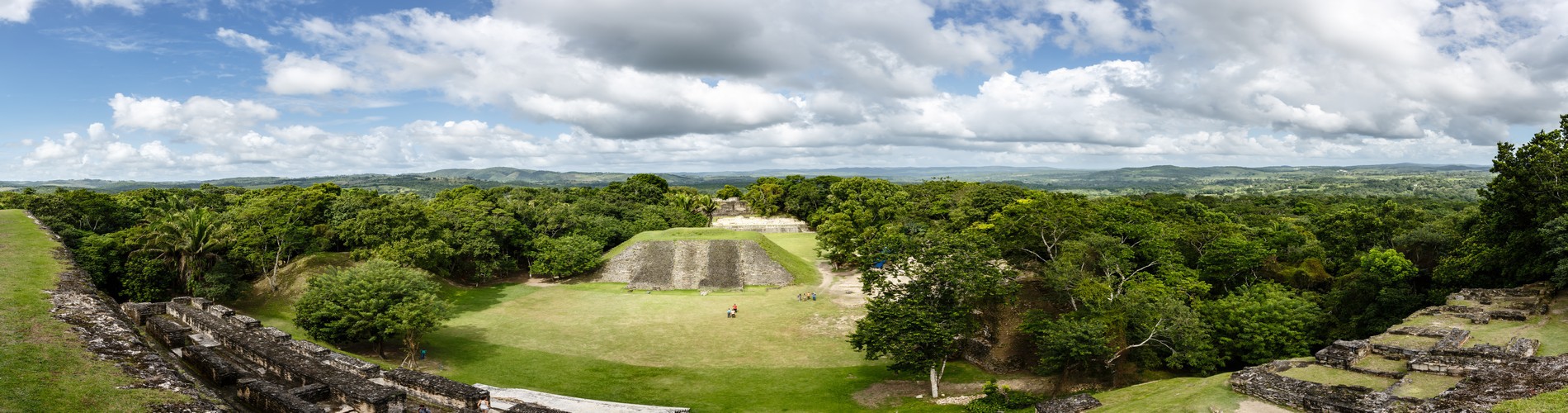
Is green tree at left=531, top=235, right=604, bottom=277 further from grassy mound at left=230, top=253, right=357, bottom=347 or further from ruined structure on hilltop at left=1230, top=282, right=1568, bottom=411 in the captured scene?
ruined structure on hilltop at left=1230, top=282, right=1568, bottom=411

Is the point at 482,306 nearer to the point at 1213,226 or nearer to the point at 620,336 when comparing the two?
the point at 620,336

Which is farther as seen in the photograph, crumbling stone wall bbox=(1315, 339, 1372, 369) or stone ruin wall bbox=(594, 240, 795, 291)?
stone ruin wall bbox=(594, 240, 795, 291)

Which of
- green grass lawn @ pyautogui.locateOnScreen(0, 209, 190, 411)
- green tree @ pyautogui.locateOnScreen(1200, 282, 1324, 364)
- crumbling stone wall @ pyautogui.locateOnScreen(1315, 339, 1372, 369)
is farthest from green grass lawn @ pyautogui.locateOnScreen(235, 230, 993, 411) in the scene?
green grass lawn @ pyautogui.locateOnScreen(0, 209, 190, 411)

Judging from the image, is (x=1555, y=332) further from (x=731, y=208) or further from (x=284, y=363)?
(x=731, y=208)

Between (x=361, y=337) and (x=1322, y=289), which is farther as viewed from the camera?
(x=1322, y=289)

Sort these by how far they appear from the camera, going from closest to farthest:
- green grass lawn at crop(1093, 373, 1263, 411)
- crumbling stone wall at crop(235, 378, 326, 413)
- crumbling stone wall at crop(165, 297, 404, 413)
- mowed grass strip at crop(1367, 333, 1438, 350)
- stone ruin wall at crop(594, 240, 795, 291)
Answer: crumbling stone wall at crop(235, 378, 326, 413)
crumbling stone wall at crop(165, 297, 404, 413)
green grass lawn at crop(1093, 373, 1263, 411)
mowed grass strip at crop(1367, 333, 1438, 350)
stone ruin wall at crop(594, 240, 795, 291)

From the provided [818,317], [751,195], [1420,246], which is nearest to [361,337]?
[818,317]
